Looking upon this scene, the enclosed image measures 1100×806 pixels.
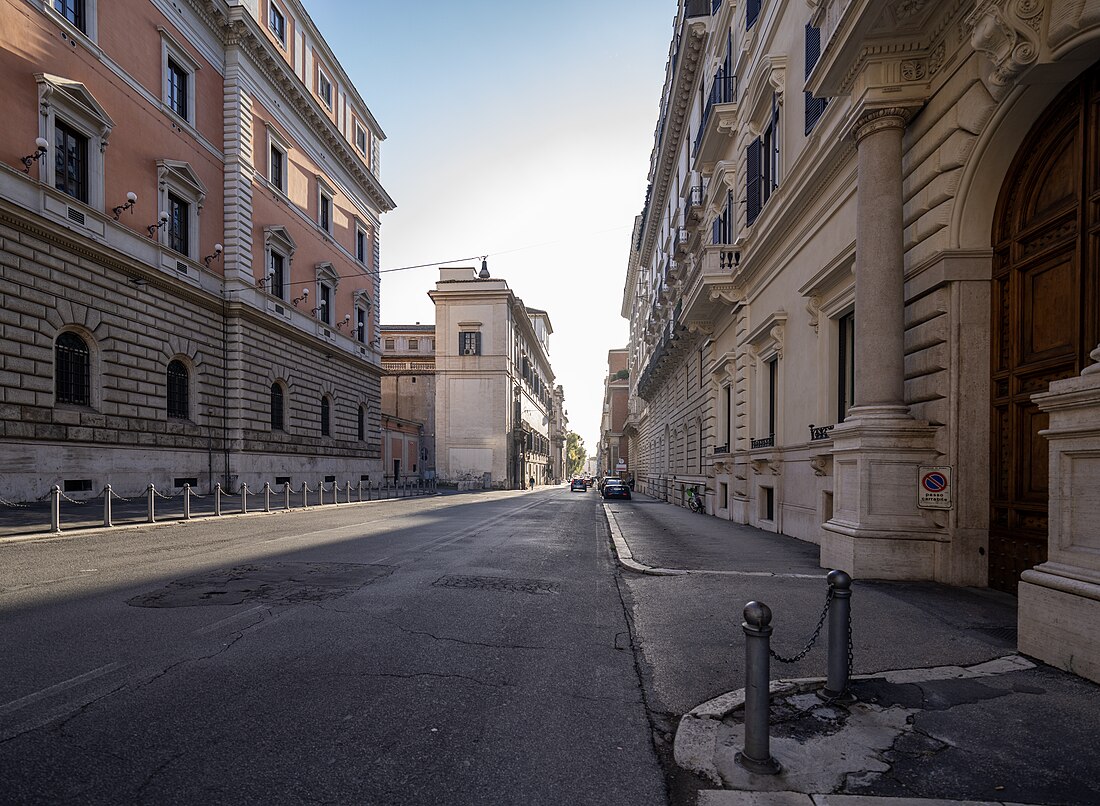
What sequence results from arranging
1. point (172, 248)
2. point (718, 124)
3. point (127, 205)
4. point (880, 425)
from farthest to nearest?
1. point (172, 248)
2. point (127, 205)
3. point (718, 124)
4. point (880, 425)

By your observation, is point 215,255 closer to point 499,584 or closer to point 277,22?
point 277,22

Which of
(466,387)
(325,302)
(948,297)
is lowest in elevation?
(948,297)

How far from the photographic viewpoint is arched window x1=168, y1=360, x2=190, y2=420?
23656 millimetres

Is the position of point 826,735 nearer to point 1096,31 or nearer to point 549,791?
point 549,791

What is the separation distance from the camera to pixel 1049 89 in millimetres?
6664

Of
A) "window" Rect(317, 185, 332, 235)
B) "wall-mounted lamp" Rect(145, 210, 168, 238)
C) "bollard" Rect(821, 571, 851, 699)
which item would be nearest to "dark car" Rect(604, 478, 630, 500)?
"window" Rect(317, 185, 332, 235)

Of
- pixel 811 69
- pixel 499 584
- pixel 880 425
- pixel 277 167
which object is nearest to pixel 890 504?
pixel 880 425

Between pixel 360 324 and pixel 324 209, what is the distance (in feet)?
23.3

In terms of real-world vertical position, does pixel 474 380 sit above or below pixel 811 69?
below

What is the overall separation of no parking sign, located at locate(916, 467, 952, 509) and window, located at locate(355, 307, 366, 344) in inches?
1394

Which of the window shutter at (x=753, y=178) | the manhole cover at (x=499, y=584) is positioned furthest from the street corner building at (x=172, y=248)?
the window shutter at (x=753, y=178)

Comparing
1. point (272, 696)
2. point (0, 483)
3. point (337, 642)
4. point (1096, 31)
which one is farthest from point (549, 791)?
point (0, 483)

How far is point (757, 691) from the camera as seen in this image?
3176 millimetres

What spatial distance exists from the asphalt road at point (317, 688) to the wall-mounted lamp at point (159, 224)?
16.6 m
